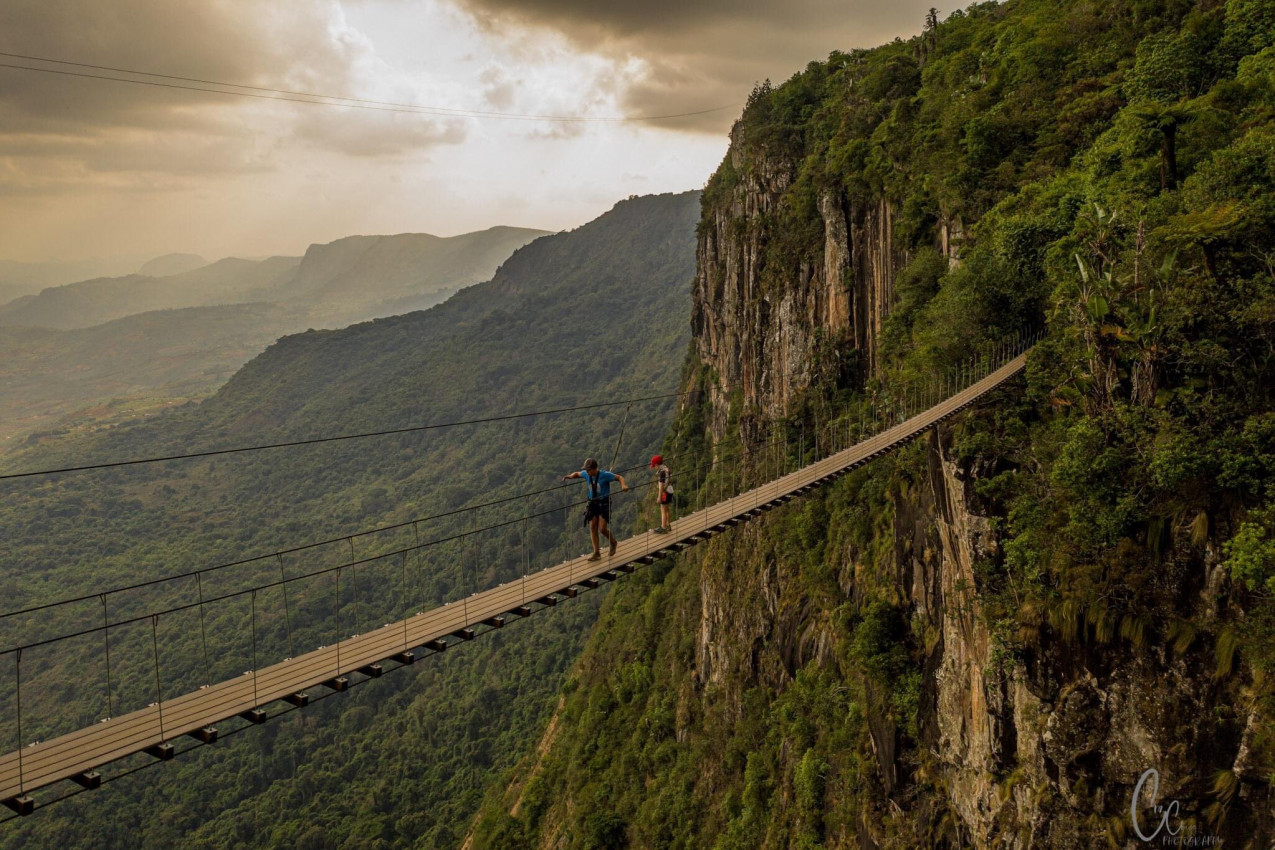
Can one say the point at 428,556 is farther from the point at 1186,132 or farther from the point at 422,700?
the point at 1186,132

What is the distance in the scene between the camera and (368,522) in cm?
9950

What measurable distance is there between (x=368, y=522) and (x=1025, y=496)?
10042cm

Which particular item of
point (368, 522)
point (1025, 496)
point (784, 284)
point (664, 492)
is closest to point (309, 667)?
point (664, 492)

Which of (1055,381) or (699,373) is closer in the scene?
(1055,381)

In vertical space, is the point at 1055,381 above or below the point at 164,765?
above

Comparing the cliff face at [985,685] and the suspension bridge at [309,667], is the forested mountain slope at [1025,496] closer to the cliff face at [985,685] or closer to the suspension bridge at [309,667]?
the cliff face at [985,685]

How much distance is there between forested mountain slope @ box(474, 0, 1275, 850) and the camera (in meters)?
7.29

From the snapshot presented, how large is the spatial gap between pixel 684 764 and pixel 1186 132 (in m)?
23.9

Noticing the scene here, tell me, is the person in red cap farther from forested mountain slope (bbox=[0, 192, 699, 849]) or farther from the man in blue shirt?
forested mountain slope (bbox=[0, 192, 699, 849])

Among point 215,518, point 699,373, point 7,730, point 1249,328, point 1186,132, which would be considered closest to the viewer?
point 1249,328

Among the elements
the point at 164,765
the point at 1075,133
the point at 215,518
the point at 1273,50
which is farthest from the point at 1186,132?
the point at 215,518

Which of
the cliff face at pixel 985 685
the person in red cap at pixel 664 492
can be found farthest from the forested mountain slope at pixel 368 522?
the cliff face at pixel 985 685

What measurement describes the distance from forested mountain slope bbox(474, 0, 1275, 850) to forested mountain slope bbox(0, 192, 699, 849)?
6.92 meters

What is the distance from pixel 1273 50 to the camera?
1266 centimetres
